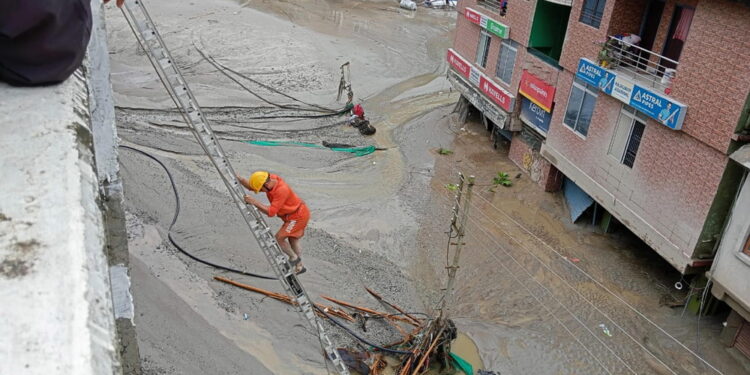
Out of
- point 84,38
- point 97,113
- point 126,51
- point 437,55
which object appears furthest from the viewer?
point 437,55

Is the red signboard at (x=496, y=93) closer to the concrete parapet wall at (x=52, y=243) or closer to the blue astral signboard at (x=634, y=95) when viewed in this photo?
the blue astral signboard at (x=634, y=95)

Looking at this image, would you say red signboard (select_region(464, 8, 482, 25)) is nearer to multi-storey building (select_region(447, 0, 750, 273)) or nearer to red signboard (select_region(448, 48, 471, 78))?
multi-storey building (select_region(447, 0, 750, 273))

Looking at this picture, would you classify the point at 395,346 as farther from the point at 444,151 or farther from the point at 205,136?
the point at 444,151

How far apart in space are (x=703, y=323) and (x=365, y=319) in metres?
9.25

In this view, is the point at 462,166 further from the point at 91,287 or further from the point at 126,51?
the point at 91,287

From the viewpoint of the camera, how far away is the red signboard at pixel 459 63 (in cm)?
2725

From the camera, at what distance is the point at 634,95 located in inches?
659

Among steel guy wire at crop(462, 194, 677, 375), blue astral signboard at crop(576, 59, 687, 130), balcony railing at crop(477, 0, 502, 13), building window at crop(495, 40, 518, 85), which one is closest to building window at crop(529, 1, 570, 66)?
building window at crop(495, 40, 518, 85)

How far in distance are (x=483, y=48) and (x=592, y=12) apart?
292 inches

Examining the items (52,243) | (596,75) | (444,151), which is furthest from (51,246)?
(444,151)

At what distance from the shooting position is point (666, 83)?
52.9 feet

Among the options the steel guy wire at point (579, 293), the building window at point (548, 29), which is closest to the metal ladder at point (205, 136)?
the steel guy wire at point (579, 293)

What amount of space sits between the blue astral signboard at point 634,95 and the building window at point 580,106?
49 centimetres

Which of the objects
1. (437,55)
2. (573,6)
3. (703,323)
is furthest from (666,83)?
(437,55)
